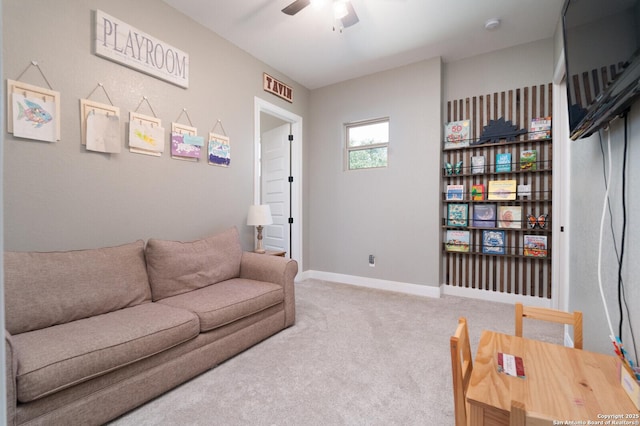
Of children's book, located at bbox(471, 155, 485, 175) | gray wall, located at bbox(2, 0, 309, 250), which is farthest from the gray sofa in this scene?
children's book, located at bbox(471, 155, 485, 175)

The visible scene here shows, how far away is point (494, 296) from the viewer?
3.55m

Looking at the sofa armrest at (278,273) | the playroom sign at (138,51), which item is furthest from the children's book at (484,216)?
the playroom sign at (138,51)

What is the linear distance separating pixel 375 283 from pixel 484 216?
1544 millimetres

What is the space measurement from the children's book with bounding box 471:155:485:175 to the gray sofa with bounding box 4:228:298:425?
2.44 metres

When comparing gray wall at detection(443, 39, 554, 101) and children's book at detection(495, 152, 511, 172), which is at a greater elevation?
gray wall at detection(443, 39, 554, 101)

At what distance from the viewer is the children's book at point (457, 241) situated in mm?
3674

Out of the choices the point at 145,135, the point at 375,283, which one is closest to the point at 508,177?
the point at 375,283

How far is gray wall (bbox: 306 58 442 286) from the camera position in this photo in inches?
148

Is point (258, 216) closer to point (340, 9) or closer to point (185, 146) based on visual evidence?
point (185, 146)

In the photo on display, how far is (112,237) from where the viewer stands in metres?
2.42

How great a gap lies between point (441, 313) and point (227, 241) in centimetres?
221

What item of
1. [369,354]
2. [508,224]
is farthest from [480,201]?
[369,354]

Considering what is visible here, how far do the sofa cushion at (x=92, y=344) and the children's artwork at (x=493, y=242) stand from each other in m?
3.09

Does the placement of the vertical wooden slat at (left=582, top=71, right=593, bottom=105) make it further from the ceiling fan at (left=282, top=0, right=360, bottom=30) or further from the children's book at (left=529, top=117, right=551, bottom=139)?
the children's book at (left=529, top=117, right=551, bottom=139)
